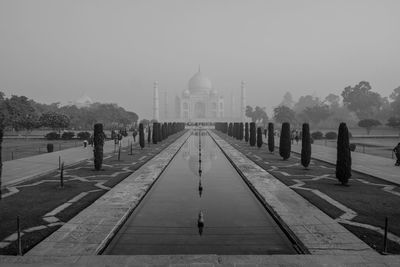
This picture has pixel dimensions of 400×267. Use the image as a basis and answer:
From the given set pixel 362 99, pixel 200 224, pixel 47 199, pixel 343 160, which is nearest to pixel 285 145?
pixel 343 160

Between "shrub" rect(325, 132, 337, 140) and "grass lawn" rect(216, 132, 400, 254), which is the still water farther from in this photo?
"shrub" rect(325, 132, 337, 140)

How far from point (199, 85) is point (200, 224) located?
341 feet

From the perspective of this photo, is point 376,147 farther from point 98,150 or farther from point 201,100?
point 201,100

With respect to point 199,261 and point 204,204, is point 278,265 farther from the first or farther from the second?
point 204,204

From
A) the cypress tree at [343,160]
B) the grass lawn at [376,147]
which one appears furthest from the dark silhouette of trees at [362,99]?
the cypress tree at [343,160]

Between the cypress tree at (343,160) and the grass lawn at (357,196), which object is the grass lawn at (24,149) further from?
the cypress tree at (343,160)

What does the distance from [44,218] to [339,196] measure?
808 centimetres

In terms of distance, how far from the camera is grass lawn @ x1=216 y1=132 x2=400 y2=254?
6841mm

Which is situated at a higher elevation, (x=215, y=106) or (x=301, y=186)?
(x=215, y=106)

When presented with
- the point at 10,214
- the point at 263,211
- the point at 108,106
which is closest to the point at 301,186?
the point at 263,211

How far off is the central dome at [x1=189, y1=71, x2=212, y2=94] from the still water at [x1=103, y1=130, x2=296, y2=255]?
98838 mm

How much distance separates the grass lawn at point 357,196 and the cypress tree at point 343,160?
340mm

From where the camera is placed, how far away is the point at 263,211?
27.8ft

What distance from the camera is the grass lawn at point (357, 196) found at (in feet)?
22.4
